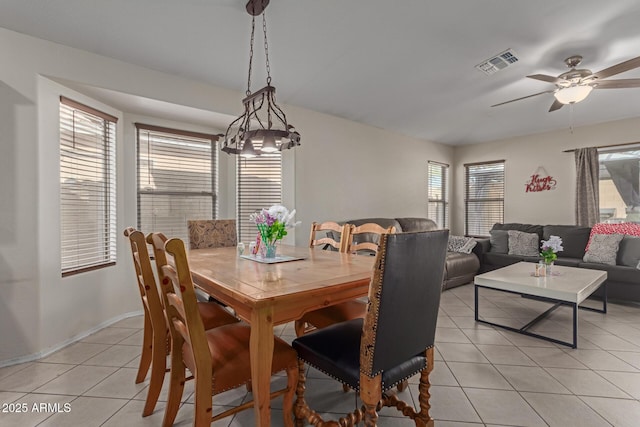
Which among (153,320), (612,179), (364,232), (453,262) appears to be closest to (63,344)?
(153,320)

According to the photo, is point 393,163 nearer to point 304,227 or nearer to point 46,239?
point 304,227

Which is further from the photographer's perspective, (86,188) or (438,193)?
(438,193)

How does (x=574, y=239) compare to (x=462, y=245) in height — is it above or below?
above

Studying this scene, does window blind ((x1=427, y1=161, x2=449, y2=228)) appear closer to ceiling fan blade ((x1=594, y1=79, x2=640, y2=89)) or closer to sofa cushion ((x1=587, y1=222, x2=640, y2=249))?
sofa cushion ((x1=587, y1=222, x2=640, y2=249))

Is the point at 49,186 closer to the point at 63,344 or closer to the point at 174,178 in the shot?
the point at 174,178

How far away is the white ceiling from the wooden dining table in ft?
5.62

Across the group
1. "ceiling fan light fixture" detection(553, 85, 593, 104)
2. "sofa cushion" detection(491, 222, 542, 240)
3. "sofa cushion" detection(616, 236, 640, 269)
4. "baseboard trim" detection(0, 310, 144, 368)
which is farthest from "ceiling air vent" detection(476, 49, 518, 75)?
"baseboard trim" detection(0, 310, 144, 368)

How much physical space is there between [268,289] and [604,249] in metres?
4.57

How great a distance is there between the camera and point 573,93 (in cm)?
282

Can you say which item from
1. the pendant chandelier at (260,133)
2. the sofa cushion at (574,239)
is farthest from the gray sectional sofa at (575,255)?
the pendant chandelier at (260,133)

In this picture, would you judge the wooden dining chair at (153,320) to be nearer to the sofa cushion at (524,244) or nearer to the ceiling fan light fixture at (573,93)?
the ceiling fan light fixture at (573,93)

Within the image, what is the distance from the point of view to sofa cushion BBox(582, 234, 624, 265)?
3.74m

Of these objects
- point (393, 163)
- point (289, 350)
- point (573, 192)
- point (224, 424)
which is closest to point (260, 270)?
point (289, 350)

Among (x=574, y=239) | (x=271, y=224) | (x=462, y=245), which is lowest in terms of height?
(x=462, y=245)
